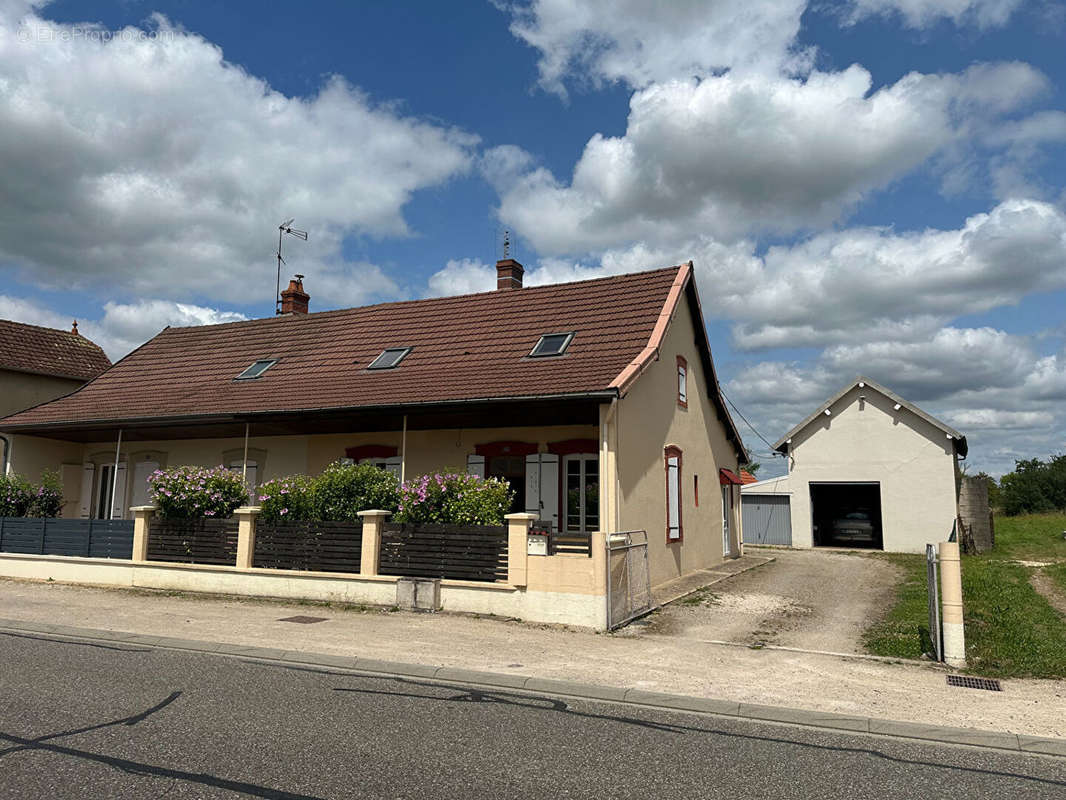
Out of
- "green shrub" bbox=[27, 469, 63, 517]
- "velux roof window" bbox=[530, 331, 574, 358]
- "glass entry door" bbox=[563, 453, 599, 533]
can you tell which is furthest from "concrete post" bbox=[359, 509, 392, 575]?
"green shrub" bbox=[27, 469, 63, 517]

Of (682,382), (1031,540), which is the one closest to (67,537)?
(682,382)

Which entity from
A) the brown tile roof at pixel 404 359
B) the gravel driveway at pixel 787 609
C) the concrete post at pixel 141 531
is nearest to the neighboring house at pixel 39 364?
the brown tile roof at pixel 404 359

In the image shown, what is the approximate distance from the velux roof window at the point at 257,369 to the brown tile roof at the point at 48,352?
10576 mm

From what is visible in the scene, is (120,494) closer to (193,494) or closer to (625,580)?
(193,494)

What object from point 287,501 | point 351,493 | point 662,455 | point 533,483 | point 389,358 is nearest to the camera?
point 351,493

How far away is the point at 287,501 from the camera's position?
12.8m

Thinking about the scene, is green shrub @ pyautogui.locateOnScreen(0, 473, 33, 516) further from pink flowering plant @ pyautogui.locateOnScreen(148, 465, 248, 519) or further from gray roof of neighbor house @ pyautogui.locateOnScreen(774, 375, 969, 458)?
gray roof of neighbor house @ pyautogui.locateOnScreen(774, 375, 969, 458)

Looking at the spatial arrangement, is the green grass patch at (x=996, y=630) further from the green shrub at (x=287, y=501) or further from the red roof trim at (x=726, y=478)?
the green shrub at (x=287, y=501)

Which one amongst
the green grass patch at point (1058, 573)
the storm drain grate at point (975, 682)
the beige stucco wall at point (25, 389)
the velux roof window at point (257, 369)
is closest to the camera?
the storm drain grate at point (975, 682)

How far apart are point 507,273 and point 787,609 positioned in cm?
1189

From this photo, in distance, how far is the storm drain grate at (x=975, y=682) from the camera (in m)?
7.24

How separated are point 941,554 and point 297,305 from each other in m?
19.8

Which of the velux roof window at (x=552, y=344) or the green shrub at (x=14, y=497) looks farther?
the green shrub at (x=14, y=497)

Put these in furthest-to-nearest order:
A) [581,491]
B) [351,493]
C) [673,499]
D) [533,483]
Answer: [673,499]
[533,483]
[581,491]
[351,493]
